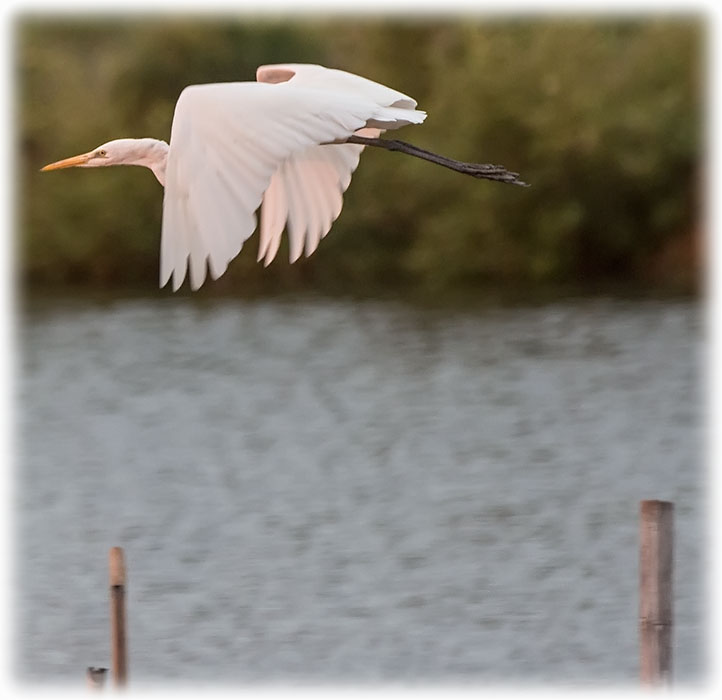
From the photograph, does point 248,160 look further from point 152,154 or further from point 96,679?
point 96,679

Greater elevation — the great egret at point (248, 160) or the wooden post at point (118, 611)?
the great egret at point (248, 160)

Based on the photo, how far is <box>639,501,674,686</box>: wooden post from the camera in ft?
15.4

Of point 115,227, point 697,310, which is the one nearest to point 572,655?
point 697,310

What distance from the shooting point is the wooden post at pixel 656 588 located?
15.4ft

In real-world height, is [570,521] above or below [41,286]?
below

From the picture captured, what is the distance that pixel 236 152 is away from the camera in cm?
409

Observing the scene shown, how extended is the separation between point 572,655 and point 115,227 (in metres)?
18.1

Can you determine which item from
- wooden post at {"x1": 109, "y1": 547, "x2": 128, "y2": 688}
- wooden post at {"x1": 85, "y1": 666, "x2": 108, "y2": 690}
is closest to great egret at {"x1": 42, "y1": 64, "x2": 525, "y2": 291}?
wooden post at {"x1": 109, "y1": 547, "x2": 128, "y2": 688}

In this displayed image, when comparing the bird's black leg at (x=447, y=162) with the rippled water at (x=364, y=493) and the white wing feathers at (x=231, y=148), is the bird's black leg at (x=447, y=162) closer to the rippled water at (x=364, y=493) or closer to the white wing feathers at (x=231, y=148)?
the white wing feathers at (x=231, y=148)

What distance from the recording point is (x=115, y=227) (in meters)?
25.5

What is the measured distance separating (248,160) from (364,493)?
7.72m

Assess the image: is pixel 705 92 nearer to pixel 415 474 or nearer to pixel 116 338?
pixel 116 338

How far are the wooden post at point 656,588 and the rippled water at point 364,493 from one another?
3.26 meters

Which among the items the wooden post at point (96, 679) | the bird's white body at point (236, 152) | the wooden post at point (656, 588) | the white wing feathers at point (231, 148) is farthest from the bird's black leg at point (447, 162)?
the wooden post at point (96, 679)
